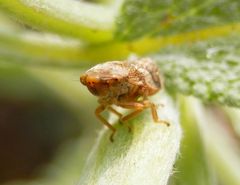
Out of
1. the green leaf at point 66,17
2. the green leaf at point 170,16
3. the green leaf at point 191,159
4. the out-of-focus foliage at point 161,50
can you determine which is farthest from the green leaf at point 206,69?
the green leaf at point 66,17

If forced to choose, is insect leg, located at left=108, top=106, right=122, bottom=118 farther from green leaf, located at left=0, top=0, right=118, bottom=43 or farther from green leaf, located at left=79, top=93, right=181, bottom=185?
green leaf, located at left=0, top=0, right=118, bottom=43

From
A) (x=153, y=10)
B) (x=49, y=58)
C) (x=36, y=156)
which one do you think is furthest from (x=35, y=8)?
(x=36, y=156)

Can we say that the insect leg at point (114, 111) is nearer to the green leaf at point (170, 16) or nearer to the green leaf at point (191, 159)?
the green leaf at point (191, 159)

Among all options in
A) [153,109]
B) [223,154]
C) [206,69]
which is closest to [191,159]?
[153,109]

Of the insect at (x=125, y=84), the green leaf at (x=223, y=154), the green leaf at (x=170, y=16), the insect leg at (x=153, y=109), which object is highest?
the green leaf at (x=170, y=16)

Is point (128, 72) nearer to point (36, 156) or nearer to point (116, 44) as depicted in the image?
point (116, 44)
